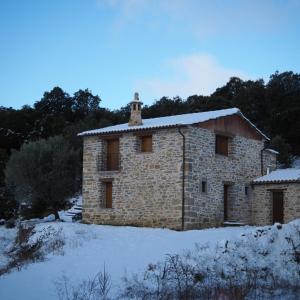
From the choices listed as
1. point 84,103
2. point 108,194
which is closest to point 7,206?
point 108,194

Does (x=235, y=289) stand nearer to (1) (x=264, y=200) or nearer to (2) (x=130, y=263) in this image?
(2) (x=130, y=263)

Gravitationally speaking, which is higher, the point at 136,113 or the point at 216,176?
the point at 136,113

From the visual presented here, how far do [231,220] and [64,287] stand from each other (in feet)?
48.7

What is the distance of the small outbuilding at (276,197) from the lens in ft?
81.5

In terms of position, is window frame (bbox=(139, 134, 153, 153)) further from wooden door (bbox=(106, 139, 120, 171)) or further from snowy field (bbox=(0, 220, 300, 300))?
snowy field (bbox=(0, 220, 300, 300))

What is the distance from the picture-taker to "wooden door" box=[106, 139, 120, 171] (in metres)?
26.8

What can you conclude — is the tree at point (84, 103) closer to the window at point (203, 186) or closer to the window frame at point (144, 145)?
the window frame at point (144, 145)

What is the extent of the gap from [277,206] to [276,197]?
1.41ft

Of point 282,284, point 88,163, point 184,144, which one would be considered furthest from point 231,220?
point 282,284

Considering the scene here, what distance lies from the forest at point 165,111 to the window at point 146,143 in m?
20.8

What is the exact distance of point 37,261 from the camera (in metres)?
16.8

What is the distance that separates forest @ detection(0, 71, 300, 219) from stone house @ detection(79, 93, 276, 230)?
19444 mm

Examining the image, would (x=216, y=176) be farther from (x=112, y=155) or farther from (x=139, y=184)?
(x=112, y=155)

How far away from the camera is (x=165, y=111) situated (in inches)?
2164
